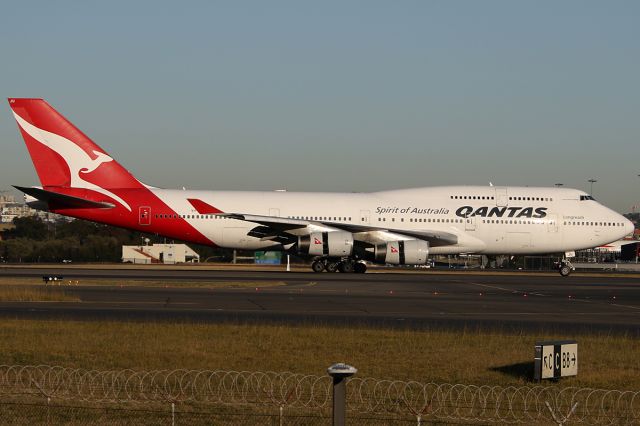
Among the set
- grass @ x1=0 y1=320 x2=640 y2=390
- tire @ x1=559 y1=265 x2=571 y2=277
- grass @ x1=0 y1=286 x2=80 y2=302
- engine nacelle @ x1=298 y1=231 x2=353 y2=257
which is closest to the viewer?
grass @ x1=0 y1=320 x2=640 y2=390

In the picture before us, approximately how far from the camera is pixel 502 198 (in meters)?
52.9

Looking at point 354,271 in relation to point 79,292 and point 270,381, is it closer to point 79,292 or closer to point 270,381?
point 79,292

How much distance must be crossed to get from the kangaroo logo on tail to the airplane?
5 centimetres

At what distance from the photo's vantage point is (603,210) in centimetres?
5441

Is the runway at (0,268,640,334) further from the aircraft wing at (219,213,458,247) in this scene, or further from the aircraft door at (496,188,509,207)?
the aircraft door at (496,188,509,207)

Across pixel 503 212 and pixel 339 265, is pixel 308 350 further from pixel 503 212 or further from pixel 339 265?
pixel 503 212

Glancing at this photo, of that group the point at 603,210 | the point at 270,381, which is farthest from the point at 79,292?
the point at 603,210

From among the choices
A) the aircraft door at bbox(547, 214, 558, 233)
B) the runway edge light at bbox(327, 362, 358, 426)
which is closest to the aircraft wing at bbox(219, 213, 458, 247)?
the aircraft door at bbox(547, 214, 558, 233)

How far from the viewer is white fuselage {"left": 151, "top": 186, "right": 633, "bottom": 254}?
164 ft

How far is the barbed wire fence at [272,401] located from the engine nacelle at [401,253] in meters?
33.8

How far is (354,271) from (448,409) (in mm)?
38747

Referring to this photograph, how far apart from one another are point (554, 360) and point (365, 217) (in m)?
36.4

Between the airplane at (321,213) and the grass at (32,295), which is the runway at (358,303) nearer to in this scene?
the grass at (32,295)

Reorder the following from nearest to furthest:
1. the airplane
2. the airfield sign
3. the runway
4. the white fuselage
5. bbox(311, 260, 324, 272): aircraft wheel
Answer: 1. the airfield sign
2. the runway
3. the airplane
4. the white fuselage
5. bbox(311, 260, 324, 272): aircraft wheel
